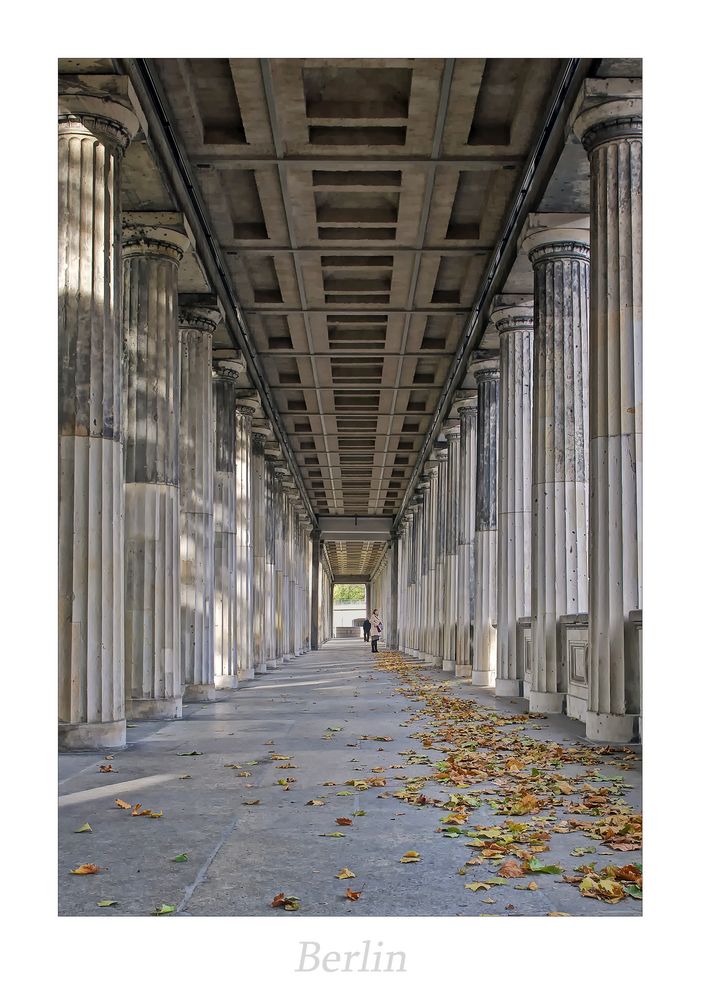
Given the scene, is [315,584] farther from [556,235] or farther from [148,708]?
[148,708]

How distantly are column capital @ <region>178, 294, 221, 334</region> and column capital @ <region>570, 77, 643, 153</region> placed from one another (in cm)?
857

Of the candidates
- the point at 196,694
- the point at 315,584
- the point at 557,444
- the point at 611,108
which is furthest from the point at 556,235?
the point at 315,584

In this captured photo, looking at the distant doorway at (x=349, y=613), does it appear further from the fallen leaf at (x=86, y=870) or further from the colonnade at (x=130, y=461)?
the fallen leaf at (x=86, y=870)

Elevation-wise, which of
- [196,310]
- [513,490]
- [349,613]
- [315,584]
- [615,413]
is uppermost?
[196,310]

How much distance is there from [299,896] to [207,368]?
14.5 meters

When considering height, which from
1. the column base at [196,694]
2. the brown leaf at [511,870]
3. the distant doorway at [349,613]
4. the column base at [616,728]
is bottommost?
the distant doorway at [349,613]

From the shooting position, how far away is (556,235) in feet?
50.8

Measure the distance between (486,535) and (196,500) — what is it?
745cm

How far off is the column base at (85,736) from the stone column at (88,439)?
0.01 meters

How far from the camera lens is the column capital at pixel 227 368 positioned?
21.9 metres

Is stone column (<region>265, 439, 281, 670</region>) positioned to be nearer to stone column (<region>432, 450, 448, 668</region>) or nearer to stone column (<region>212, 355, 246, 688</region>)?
stone column (<region>432, 450, 448, 668</region>)

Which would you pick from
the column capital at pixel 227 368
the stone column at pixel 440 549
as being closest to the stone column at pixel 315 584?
the stone column at pixel 440 549

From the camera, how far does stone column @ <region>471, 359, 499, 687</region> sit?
22766 millimetres

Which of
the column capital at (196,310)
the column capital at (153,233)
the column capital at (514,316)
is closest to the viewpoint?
the column capital at (153,233)
